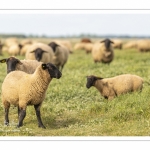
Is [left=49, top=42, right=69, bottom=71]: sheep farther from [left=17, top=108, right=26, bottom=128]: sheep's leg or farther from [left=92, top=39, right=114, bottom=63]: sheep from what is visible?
[left=17, top=108, right=26, bottom=128]: sheep's leg

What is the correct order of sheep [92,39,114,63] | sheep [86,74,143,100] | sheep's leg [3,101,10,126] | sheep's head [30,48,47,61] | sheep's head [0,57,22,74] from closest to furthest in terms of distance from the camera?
sheep's leg [3,101,10,126] → sheep's head [0,57,22,74] → sheep [86,74,143,100] → sheep's head [30,48,47,61] → sheep [92,39,114,63]

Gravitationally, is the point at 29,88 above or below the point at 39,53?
below

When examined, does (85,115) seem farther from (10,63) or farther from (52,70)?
(10,63)

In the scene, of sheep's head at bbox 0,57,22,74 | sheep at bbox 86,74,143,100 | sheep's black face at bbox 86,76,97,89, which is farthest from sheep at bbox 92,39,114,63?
sheep's head at bbox 0,57,22,74

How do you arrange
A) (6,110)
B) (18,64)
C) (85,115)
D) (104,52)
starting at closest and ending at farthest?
(6,110)
(85,115)
(18,64)
(104,52)

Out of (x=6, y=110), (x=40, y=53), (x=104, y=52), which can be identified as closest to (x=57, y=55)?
(x=104, y=52)

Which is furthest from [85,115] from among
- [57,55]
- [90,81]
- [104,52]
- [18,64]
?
[104,52]

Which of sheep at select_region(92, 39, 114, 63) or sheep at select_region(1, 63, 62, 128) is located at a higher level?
sheep at select_region(92, 39, 114, 63)

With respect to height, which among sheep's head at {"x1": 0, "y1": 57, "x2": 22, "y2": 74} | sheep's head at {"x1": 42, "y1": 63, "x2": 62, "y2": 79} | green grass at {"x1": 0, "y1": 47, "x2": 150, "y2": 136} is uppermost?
sheep's head at {"x1": 0, "y1": 57, "x2": 22, "y2": 74}

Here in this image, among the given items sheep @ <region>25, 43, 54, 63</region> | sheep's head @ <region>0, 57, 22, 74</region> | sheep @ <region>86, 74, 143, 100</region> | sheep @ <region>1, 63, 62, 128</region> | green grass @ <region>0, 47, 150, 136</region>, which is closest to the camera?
green grass @ <region>0, 47, 150, 136</region>

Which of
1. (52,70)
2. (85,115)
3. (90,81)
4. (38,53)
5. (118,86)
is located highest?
(38,53)

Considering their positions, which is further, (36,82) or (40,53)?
(40,53)

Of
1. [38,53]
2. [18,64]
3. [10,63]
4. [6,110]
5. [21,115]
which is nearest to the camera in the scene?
[21,115]
